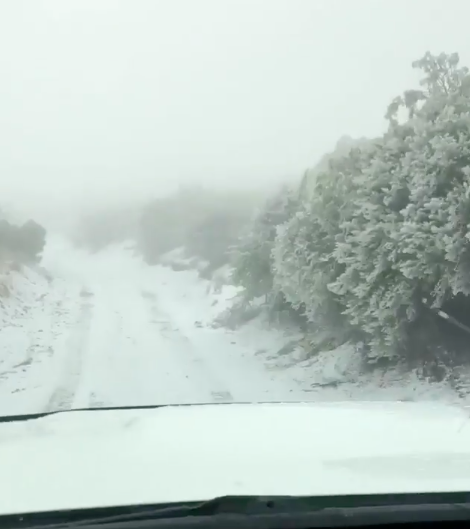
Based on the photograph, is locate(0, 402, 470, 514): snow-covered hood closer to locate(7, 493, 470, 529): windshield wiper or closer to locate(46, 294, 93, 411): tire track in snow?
locate(7, 493, 470, 529): windshield wiper

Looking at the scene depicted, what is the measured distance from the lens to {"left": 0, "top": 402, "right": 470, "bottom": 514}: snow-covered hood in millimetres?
1331

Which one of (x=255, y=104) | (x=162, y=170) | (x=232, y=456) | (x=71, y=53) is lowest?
(x=232, y=456)

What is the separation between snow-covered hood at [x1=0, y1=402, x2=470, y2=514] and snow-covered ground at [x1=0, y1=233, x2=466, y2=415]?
682 mm

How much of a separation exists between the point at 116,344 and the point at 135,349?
9 cm

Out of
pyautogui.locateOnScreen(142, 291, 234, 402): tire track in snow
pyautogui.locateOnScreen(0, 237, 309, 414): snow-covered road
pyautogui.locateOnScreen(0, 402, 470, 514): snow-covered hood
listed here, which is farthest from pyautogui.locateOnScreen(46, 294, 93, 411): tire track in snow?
pyautogui.locateOnScreen(0, 402, 470, 514): snow-covered hood

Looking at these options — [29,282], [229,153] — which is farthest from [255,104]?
[29,282]

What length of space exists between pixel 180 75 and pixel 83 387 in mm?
1564

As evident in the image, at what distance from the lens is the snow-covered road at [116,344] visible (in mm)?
3084

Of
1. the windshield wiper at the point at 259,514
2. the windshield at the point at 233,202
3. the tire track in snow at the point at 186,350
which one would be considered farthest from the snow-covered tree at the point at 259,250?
the windshield wiper at the point at 259,514

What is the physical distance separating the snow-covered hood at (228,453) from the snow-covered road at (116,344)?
67cm

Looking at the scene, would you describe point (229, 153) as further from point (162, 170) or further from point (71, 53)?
point (71, 53)

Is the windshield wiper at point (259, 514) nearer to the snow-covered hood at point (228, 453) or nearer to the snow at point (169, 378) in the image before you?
the snow-covered hood at point (228, 453)

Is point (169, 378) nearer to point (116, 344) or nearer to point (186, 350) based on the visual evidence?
point (186, 350)

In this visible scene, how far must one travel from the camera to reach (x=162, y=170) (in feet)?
11.1
